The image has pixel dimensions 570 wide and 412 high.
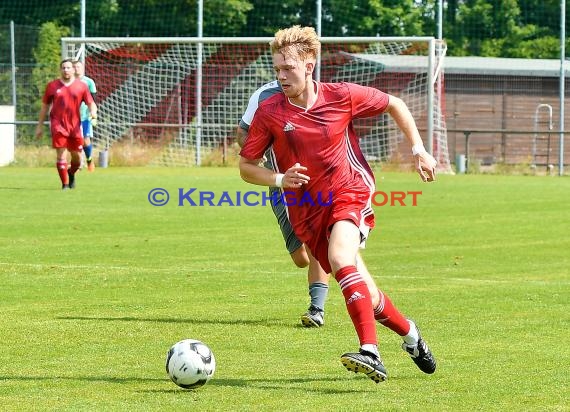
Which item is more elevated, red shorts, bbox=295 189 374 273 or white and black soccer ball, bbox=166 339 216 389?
red shorts, bbox=295 189 374 273

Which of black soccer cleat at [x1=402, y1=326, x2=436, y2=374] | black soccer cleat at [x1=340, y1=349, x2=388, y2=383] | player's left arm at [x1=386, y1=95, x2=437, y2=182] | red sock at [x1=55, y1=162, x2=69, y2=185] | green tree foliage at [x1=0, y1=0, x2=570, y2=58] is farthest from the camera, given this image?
green tree foliage at [x1=0, y1=0, x2=570, y2=58]

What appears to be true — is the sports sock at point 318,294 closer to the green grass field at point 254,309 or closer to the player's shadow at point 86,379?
the green grass field at point 254,309

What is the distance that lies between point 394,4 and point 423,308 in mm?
32295

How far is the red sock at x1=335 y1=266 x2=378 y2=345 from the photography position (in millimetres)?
6258

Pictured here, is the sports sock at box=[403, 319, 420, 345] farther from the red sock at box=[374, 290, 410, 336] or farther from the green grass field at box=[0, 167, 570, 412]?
the green grass field at box=[0, 167, 570, 412]

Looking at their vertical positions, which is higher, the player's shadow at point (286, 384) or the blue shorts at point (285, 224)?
the blue shorts at point (285, 224)

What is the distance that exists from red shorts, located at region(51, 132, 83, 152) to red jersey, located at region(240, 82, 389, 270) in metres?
14.6

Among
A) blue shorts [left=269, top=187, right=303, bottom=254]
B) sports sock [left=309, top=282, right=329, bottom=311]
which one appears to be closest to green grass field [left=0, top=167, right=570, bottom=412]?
sports sock [left=309, top=282, right=329, bottom=311]

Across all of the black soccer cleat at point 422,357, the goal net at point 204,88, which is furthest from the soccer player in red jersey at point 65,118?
the black soccer cleat at point 422,357

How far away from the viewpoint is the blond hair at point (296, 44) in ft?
21.7

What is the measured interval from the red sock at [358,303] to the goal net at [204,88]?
2294 centimetres

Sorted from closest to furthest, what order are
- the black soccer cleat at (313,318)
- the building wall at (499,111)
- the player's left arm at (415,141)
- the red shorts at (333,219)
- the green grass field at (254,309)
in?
the green grass field at (254,309) → the red shorts at (333,219) → the player's left arm at (415,141) → the black soccer cleat at (313,318) → the building wall at (499,111)

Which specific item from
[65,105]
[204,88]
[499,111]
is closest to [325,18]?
[499,111]

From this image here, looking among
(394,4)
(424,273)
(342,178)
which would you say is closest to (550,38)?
(394,4)
